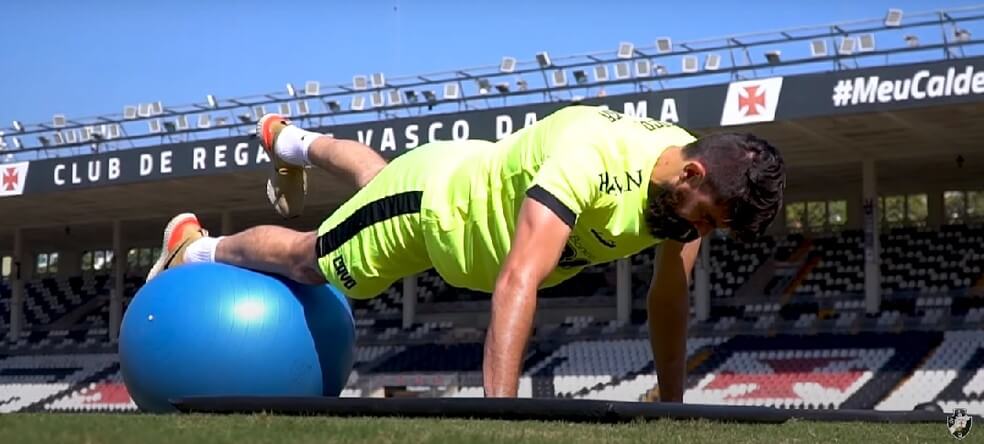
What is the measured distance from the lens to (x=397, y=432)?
3.39 metres

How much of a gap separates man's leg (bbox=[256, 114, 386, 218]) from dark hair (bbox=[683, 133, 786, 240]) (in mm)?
→ 1752

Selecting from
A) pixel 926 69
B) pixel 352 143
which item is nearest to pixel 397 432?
pixel 352 143

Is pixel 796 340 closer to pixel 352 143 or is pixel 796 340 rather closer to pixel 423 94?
pixel 423 94

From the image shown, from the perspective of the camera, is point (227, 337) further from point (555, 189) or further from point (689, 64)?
point (689, 64)

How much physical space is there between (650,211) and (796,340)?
62.9 feet

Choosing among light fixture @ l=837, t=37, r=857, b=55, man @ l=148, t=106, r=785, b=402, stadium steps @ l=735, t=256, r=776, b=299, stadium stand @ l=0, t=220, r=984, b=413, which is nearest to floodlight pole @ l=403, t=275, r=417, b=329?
stadium stand @ l=0, t=220, r=984, b=413

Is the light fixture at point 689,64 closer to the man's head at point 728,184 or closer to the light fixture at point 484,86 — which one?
the light fixture at point 484,86

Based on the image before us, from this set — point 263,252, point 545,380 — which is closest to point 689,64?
point 545,380

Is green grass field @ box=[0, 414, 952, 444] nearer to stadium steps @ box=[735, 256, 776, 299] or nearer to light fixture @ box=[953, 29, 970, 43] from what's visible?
light fixture @ box=[953, 29, 970, 43]

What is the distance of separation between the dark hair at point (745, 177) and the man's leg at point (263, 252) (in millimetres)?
1912

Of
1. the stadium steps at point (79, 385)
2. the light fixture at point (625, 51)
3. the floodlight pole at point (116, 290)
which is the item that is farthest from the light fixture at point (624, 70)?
the floodlight pole at point (116, 290)

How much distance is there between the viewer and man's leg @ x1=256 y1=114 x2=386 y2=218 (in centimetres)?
548

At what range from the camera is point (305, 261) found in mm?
5508

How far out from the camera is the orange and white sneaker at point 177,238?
642cm
